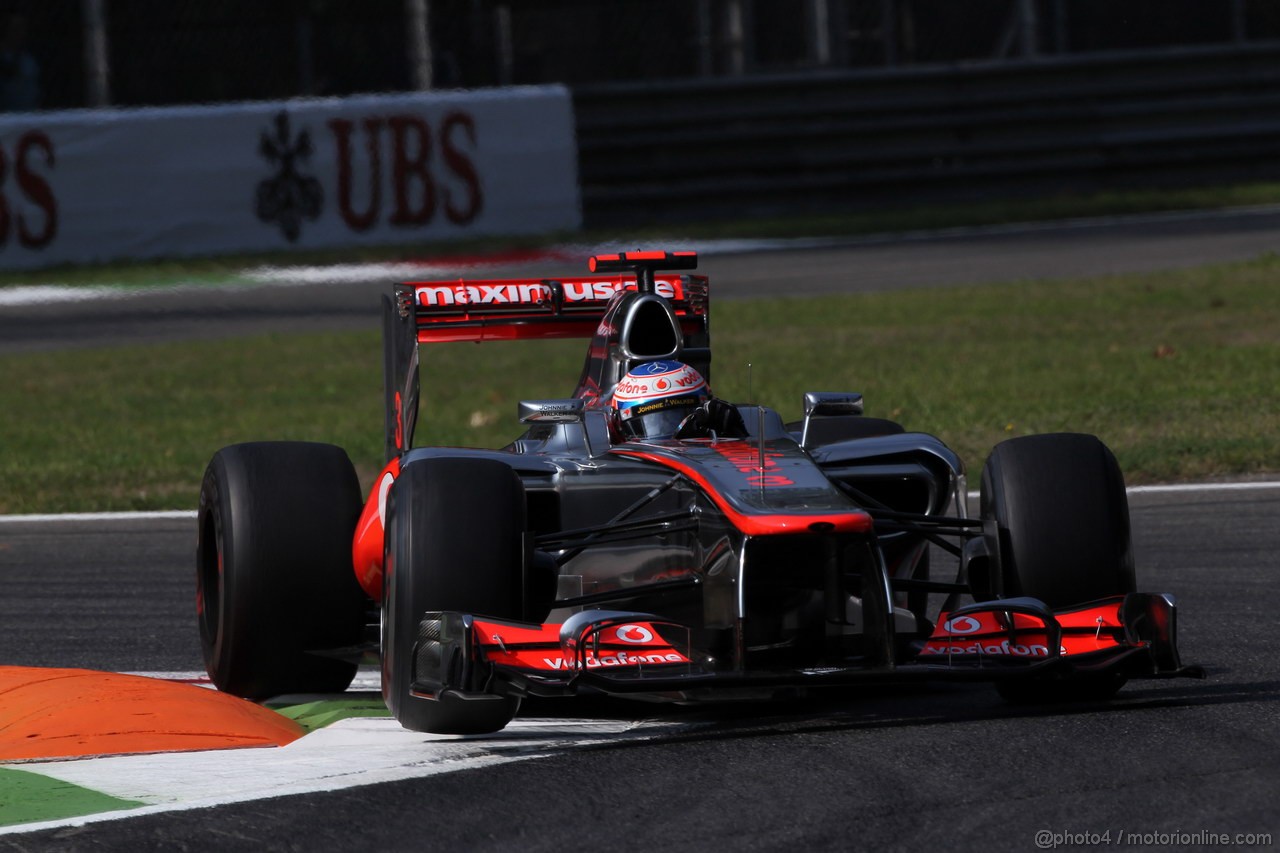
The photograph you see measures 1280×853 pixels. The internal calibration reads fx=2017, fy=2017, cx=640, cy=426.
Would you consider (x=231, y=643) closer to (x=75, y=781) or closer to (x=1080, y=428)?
(x=75, y=781)

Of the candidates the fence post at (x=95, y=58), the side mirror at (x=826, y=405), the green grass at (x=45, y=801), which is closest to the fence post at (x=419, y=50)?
the fence post at (x=95, y=58)

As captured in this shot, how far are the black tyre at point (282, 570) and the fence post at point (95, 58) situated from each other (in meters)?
14.6

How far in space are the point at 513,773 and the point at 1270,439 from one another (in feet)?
22.8

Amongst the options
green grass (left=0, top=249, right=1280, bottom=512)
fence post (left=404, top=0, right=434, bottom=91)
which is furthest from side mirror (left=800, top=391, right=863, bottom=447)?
fence post (left=404, top=0, right=434, bottom=91)

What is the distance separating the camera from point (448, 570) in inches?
212

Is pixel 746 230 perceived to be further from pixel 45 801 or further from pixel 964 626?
pixel 45 801

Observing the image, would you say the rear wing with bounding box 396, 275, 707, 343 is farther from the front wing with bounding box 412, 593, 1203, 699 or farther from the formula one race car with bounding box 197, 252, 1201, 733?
the front wing with bounding box 412, 593, 1203, 699

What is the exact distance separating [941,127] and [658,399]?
15.2 m

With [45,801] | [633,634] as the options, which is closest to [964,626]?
[633,634]

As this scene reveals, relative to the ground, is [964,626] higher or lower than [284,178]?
lower

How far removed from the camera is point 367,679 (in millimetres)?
7145

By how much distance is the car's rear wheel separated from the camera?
5.75 m

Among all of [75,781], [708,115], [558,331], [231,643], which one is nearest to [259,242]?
[708,115]

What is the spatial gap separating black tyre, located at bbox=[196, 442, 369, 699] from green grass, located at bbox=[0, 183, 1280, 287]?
12718 mm
